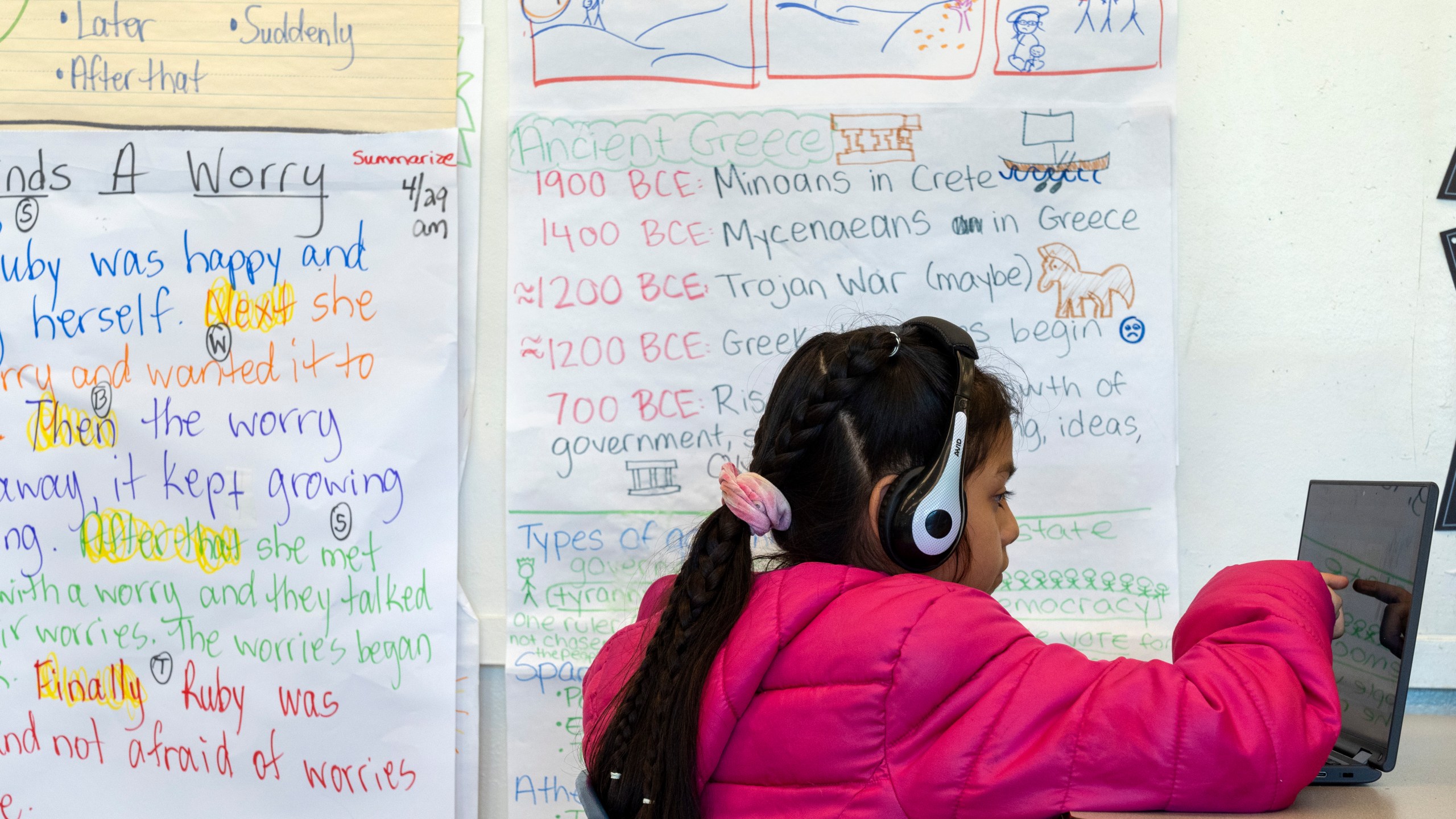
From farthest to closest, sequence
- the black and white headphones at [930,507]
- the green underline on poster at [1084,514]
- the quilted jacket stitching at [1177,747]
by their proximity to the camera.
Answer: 1. the green underline on poster at [1084,514]
2. the black and white headphones at [930,507]
3. the quilted jacket stitching at [1177,747]

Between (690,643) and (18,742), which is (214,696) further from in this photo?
(690,643)

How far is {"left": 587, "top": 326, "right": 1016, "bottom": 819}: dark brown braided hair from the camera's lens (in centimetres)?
85

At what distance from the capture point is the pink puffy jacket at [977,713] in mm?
727

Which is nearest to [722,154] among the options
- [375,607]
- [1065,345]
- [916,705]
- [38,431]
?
[1065,345]

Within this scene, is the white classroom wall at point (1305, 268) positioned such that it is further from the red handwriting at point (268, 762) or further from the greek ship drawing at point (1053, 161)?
the red handwriting at point (268, 762)

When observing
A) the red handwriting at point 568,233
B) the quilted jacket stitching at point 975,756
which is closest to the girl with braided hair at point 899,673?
the quilted jacket stitching at point 975,756

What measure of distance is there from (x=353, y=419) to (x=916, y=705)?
1050mm

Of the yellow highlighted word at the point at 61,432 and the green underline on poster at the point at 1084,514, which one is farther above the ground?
the yellow highlighted word at the point at 61,432

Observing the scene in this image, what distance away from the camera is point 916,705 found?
75 centimetres

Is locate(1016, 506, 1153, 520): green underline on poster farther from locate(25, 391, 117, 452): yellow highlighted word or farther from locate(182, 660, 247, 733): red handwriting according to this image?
locate(25, 391, 117, 452): yellow highlighted word

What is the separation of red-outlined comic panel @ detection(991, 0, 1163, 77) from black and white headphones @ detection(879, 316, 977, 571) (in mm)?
822

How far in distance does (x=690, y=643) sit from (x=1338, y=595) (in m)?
0.63

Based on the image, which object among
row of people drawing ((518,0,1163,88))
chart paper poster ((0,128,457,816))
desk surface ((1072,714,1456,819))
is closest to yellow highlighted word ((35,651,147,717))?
chart paper poster ((0,128,457,816))

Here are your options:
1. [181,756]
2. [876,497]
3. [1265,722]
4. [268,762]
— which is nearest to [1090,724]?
[1265,722]
